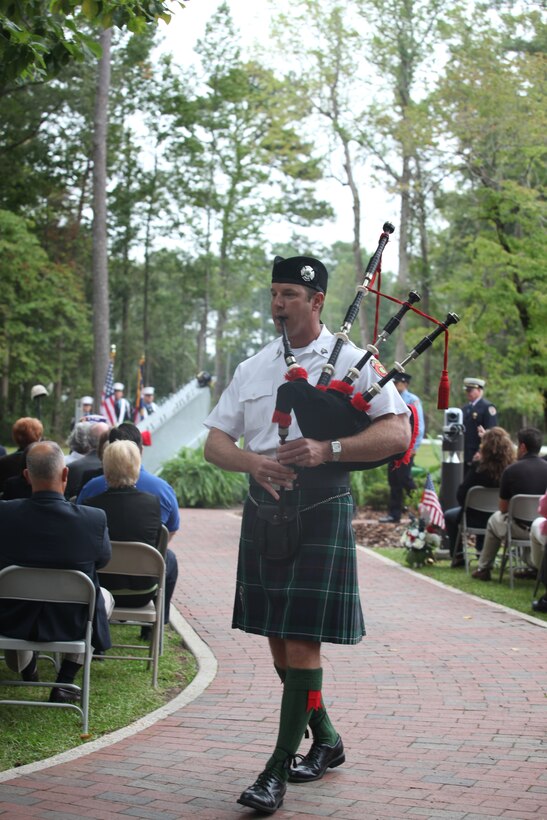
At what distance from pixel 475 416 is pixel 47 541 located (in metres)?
9.82

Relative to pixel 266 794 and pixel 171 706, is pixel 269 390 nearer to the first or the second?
pixel 266 794

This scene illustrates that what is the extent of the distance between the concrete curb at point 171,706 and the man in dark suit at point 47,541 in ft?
1.85

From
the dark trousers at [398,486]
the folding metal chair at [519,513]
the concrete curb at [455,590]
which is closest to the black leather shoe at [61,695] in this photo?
the concrete curb at [455,590]

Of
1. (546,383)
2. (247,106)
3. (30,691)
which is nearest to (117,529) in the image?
(30,691)

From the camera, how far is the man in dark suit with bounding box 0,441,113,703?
18.6ft

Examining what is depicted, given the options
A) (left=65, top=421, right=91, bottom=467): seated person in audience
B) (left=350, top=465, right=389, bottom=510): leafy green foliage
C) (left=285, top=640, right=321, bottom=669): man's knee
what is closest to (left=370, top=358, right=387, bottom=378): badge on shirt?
(left=285, top=640, right=321, bottom=669): man's knee

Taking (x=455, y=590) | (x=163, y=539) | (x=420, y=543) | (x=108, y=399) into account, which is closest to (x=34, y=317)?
(x=108, y=399)

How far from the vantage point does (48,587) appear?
5.65 m

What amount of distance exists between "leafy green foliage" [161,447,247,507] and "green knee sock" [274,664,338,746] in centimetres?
1525

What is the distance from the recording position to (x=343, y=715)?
6.09 m

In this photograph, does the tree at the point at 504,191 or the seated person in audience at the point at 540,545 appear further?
the tree at the point at 504,191

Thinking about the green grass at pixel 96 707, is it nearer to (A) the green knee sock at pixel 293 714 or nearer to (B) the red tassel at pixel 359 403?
(A) the green knee sock at pixel 293 714

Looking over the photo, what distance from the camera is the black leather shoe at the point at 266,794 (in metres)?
4.18

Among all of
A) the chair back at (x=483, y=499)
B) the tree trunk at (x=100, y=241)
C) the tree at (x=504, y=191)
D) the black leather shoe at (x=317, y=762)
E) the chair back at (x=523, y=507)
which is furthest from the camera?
the tree at (x=504, y=191)
